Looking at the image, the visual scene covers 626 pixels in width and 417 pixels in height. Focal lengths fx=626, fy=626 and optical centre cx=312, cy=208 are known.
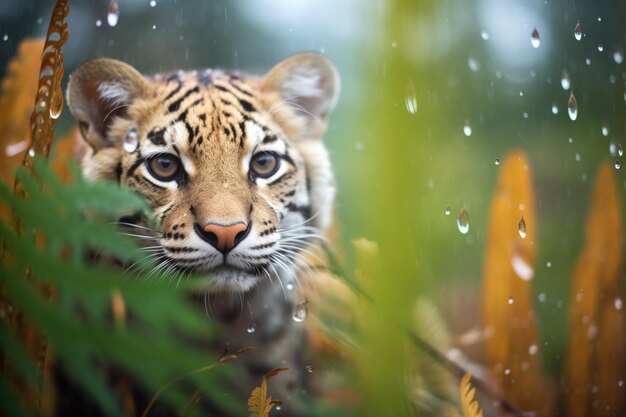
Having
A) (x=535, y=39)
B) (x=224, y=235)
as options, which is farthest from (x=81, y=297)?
(x=535, y=39)

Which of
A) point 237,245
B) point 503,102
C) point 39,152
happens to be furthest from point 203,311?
point 503,102

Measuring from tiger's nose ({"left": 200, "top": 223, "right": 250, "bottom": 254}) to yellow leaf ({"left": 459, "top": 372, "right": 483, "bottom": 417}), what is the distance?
0.31 metres

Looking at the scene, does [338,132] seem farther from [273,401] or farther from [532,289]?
[532,289]

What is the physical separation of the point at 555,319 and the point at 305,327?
40 centimetres

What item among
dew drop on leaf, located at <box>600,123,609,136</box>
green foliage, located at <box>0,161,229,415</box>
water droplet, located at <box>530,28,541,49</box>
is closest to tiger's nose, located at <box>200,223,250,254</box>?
green foliage, located at <box>0,161,229,415</box>

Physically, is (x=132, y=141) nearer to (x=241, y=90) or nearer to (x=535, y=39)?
(x=241, y=90)

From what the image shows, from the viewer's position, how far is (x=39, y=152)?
574 mm

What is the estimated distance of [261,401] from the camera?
1.92ft

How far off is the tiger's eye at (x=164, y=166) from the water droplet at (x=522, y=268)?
0.44 meters

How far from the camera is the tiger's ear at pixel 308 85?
0.62 meters

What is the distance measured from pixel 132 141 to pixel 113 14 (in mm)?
133

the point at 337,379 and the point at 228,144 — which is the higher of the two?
the point at 228,144

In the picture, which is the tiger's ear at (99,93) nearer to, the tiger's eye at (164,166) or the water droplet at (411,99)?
the tiger's eye at (164,166)

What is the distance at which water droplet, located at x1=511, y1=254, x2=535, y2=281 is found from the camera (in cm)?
78
